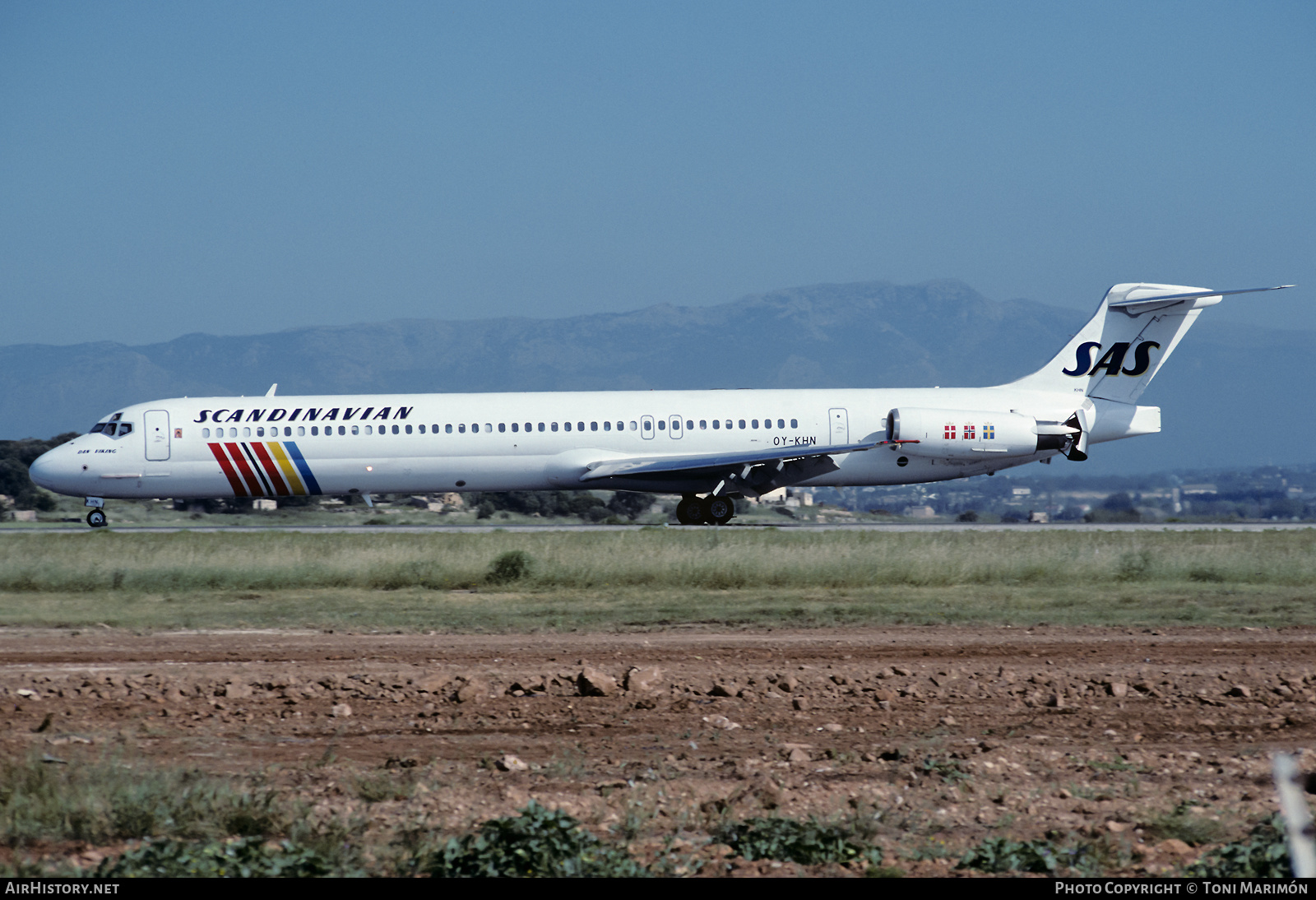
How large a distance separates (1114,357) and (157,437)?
79.2ft

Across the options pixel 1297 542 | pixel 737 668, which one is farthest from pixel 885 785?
pixel 1297 542

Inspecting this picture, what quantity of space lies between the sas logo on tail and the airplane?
1.75m

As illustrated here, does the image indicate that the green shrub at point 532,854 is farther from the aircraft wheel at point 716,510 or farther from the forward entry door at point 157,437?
the forward entry door at point 157,437

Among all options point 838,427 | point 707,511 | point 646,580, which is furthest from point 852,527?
point 646,580

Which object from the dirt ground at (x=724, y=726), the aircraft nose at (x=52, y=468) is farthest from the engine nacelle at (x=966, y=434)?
the aircraft nose at (x=52, y=468)

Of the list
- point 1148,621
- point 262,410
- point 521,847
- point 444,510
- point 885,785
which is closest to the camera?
point 521,847

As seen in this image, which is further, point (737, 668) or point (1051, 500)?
point (1051, 500)

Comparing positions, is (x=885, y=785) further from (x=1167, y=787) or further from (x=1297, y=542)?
(x=1297, y=542)

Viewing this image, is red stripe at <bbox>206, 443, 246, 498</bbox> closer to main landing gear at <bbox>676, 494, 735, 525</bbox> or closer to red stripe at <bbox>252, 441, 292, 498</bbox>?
red stripe at <bbox>252, 441, 292, 498</bbox>

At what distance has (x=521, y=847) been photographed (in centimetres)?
588

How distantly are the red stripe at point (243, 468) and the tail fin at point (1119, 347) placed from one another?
19.4 m

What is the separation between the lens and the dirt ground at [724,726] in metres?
6.85

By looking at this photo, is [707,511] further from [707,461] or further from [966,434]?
[966,434]
